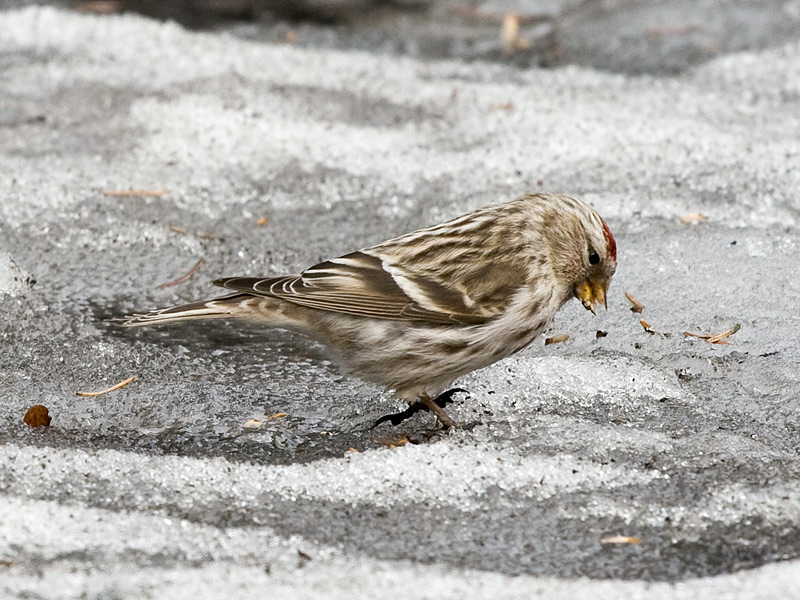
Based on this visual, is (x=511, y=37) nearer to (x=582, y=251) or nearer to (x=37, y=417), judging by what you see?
(x=582, y=251)

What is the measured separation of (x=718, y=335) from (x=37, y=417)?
2.74 meters

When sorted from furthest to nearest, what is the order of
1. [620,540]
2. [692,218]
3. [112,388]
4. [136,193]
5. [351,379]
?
[136,193] → [692,218] → [351,379] → [112,388] → [620,540]

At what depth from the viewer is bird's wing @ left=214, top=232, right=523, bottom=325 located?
13.1 feet

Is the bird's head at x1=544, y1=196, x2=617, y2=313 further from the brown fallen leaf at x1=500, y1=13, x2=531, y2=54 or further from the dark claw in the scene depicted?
the brown fallen leaf at x1=500, y1=13, x2=531, y2=54

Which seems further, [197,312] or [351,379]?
[351,379]

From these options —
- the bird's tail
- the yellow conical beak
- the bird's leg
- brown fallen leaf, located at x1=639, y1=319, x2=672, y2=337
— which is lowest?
the bird's leg

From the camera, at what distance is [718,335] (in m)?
4.52

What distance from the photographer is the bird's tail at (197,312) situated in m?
4.04

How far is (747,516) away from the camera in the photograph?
10.7 feet

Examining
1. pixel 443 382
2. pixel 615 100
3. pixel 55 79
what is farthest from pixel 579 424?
pixel 55 79

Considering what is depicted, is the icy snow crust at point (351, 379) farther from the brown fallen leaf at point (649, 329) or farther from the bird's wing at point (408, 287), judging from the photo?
the bird's wing at point (408, 287)

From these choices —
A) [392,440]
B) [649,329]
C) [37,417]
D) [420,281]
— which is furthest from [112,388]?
[649,329]

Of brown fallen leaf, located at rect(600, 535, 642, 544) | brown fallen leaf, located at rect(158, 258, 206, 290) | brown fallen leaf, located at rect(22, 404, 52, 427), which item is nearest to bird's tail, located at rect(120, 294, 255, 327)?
brown fallen leaf, located at rect(22, 404, 52, 427)

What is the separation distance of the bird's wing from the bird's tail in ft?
0.35
